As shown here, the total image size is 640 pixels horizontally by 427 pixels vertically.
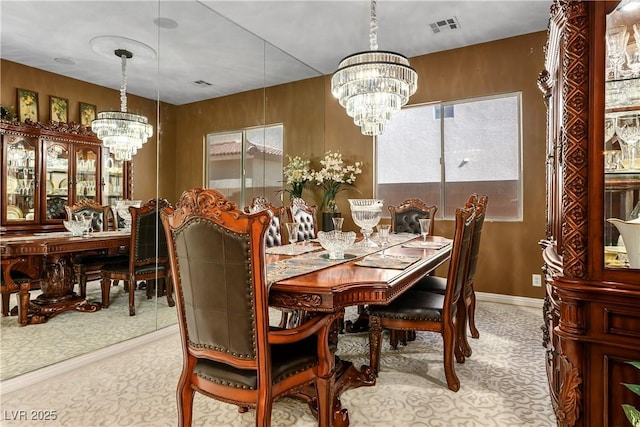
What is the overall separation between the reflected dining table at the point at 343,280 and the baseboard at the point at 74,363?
1361 millimetres

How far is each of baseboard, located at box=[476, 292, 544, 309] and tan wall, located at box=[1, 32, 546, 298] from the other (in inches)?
2.0

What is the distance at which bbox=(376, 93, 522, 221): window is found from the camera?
416 cm

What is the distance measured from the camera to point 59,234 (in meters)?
2.88

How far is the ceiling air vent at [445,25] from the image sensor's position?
378 cm

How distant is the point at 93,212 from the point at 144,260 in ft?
1.87

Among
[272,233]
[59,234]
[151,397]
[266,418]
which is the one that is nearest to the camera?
[266,418]

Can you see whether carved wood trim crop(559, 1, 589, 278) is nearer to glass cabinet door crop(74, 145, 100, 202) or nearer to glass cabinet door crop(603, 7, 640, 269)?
glass cabinet door crop(603, 7, 640, 269)

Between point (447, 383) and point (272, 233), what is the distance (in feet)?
5.79

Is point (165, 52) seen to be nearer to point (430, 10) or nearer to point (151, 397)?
point (430, 10)

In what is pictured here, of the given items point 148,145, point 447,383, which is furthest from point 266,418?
point 148,145

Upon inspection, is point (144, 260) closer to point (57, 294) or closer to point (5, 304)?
point (57, 294)

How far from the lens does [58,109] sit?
283 cm

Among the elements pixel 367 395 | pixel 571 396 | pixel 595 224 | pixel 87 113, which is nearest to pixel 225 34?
pixel 87 113

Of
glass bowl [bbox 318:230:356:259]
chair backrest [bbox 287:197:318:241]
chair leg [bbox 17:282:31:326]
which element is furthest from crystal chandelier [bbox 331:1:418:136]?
chair leg [bbox 17:282:31:326]
